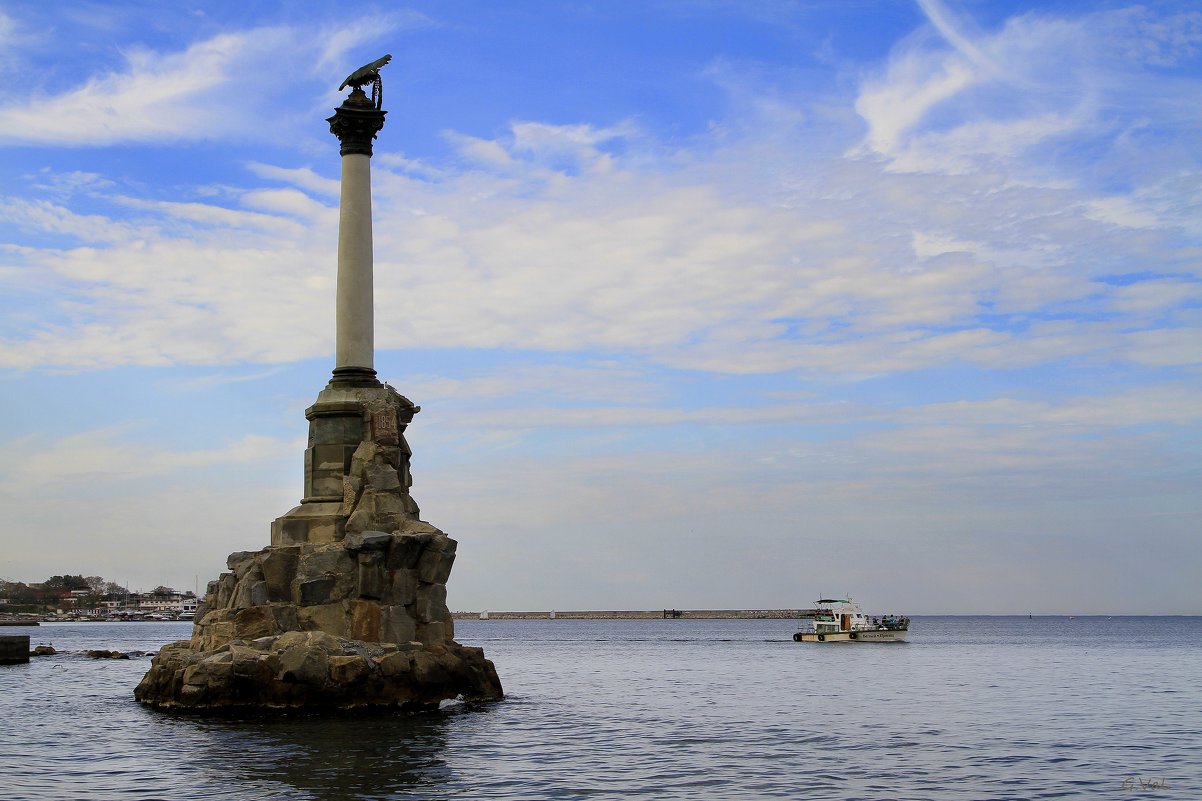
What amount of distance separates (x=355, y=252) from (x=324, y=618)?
9.24 m

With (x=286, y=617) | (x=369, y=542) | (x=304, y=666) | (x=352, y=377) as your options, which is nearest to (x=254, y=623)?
(x=286, y=617)

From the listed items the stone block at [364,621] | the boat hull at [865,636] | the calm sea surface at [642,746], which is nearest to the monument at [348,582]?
the stone block at [364,621]

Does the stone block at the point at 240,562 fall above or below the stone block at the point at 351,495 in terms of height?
below

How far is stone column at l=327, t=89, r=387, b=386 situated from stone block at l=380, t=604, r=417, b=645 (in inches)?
234

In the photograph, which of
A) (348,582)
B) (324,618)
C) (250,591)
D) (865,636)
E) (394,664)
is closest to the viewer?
(394,664)

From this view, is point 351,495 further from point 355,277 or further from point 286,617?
point 355,277

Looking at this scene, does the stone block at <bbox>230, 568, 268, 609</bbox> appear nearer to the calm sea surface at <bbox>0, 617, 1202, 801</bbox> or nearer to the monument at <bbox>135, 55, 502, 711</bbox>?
the monument at <bbox>135, 55, 502, 711</bbox>

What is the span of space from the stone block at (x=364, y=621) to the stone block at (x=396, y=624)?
137 mm

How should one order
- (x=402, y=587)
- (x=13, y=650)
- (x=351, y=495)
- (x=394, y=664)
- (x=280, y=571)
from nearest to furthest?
(x=394, y=664) → (x=280, y=571) → (x=402, y=587) → (x=351, y=495) → (x=13, y=650)

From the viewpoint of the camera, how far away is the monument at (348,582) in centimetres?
2809

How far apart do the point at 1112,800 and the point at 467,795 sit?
A: 9483 millimetres

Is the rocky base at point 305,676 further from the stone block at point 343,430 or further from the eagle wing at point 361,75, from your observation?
the eagle wing at point 361,75

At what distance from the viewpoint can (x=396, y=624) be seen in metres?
29.9

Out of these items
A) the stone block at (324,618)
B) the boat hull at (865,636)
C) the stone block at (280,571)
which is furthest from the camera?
the boat hull at (865,636)
